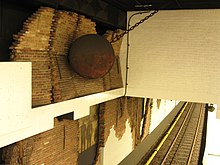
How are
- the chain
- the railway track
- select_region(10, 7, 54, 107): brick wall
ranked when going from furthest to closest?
the railway track
the chain
select_region(10, 7, 54, 107): brick wall

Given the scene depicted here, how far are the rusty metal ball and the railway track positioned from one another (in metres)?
5.99

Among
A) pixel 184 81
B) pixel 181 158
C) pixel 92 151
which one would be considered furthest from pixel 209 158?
pixel 92 151

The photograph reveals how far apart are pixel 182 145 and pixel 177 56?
709 cm

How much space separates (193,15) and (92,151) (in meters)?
4.39

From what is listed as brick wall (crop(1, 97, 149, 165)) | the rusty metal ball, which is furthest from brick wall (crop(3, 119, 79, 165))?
the rusty metal ball

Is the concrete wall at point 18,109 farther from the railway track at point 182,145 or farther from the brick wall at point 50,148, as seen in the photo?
the railway track at point 182,145

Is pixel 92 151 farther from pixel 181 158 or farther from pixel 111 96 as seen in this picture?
pixel 181 158

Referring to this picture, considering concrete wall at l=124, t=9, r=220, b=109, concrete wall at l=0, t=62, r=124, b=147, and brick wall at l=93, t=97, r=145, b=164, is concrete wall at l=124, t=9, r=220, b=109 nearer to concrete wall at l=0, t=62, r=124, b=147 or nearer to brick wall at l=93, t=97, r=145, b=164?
brick wall at l=93, t=97, r=145, b=164

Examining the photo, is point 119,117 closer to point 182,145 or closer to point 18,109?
point 18,109

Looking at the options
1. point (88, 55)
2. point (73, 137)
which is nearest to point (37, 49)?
point (88, 55)

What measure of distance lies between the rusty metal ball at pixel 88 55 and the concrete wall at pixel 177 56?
8.16 feet

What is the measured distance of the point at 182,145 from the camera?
13672mm

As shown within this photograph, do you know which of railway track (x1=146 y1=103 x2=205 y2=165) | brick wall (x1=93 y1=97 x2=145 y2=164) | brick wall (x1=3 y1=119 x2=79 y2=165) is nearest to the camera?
brick wall (x1=3 y1=119 x2=79 y2=165)

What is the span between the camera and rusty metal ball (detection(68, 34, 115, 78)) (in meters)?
5.52
